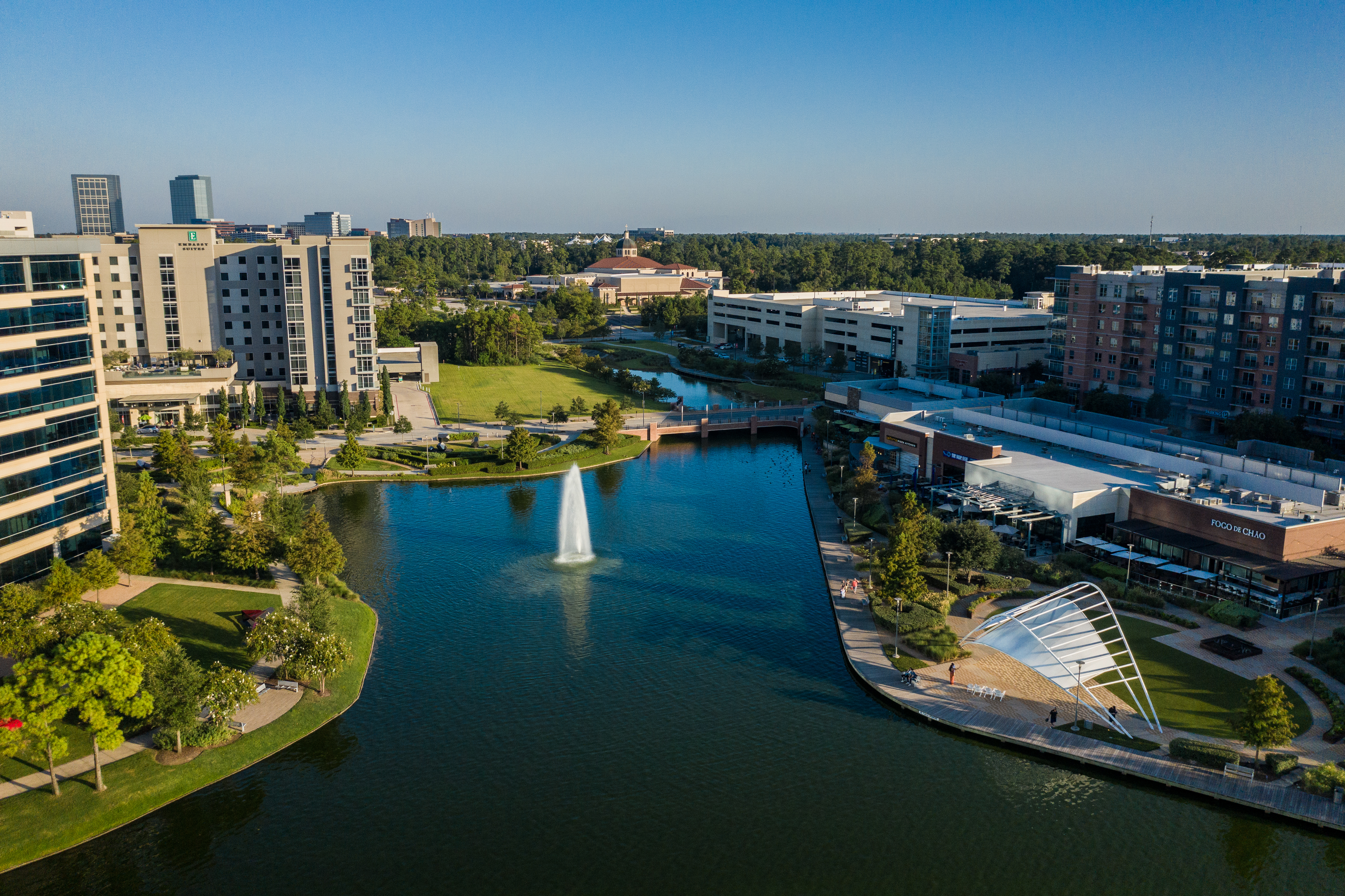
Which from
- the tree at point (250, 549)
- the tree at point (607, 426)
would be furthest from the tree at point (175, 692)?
the tree at point (607, 426)

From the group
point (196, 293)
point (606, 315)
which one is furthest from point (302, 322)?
point (606, 315)

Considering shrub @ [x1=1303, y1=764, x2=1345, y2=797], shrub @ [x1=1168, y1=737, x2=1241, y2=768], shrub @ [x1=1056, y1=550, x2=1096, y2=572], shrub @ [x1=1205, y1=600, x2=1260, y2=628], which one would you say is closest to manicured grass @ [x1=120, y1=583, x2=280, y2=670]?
shrub @ [x1=1168, y1=737, x2=1241, y2=768]

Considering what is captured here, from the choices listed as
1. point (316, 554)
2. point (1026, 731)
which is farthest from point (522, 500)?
point (1026, 731)

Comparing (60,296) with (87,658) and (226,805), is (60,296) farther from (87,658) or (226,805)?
(226,805)

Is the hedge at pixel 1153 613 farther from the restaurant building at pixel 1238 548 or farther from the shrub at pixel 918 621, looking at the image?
the shrub at pixel 918 621

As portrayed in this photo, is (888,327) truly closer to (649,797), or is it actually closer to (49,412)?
(49,412)
